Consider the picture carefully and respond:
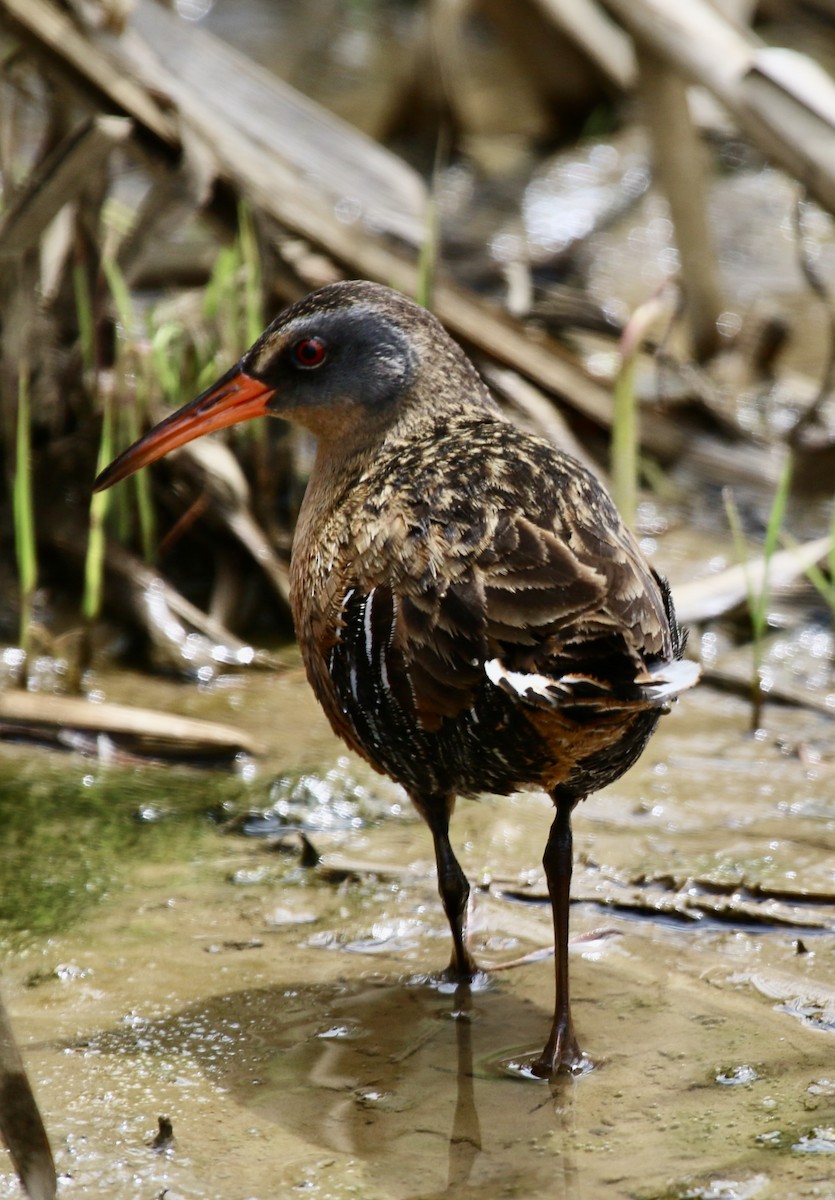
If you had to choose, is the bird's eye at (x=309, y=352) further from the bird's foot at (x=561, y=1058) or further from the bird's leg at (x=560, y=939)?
the bird's foot at (x=561, y=1058)

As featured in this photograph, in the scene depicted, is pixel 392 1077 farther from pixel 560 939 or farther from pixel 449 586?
pixel 449 586

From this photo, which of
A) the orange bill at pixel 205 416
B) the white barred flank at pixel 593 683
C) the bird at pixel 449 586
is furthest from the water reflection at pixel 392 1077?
the orange bill at pixel 205 416

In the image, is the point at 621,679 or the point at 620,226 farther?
the point at 620,226

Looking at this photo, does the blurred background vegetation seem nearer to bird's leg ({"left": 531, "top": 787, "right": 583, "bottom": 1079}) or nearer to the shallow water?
the shallow water

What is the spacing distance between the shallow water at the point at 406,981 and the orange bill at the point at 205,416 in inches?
32.5

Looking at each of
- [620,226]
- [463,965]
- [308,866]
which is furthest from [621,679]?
[620,226]

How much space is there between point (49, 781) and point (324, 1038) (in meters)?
1.20

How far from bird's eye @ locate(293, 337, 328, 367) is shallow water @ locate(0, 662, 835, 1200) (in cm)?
102

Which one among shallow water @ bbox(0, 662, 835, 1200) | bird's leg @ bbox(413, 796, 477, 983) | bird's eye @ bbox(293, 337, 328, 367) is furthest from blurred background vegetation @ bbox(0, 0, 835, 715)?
bird's leg @ bbox(413, 796, 477, 983)

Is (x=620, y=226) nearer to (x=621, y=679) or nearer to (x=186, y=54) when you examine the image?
(x=186, y=54)

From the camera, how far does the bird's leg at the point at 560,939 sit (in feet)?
8.77

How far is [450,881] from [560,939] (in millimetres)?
268

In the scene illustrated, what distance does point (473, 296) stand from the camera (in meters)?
4.91

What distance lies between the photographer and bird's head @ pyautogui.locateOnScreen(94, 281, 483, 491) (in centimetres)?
317
